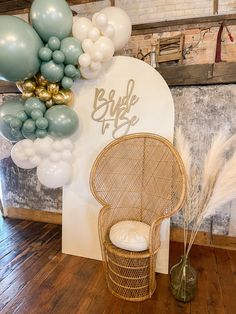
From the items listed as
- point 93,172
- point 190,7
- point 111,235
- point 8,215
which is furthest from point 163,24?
point 8,215

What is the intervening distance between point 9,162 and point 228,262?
249 centimetres

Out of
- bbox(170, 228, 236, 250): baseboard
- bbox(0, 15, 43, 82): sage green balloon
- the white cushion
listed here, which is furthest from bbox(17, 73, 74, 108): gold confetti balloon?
bbox(170, 228, 236, 250): baseboard

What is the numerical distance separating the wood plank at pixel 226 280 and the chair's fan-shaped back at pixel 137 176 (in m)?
0.69

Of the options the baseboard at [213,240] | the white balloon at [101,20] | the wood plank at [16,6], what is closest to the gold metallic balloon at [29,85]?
the white balloon at [101,20]

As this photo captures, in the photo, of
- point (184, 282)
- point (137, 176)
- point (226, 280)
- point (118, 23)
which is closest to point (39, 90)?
point (118, 23)

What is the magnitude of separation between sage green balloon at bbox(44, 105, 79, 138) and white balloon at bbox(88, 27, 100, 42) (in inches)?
19.8

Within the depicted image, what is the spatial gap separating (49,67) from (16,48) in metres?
0.21

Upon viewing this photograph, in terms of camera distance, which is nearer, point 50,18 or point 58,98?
point 50,18

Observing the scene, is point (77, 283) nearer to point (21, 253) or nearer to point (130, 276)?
point (130, 276)

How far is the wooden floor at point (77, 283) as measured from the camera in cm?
153

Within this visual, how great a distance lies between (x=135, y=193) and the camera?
6.22 ft

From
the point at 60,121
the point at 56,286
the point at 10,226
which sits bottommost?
the point at 56,286

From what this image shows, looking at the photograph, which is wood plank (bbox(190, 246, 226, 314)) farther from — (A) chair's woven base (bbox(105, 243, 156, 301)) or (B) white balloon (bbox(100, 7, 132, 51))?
(B) white balloon (bbox(100, 7, 132, 51))

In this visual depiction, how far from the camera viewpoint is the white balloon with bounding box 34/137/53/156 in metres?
1.64
